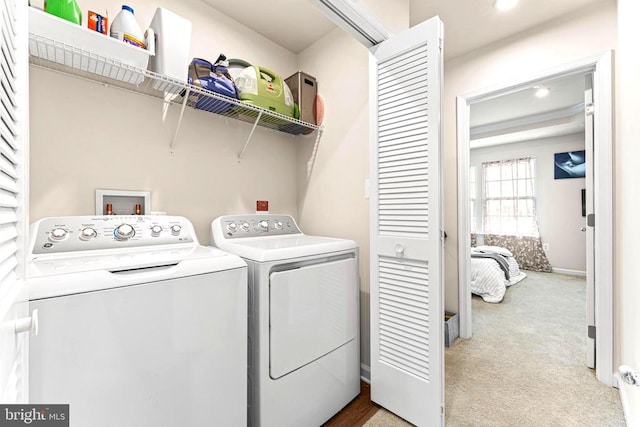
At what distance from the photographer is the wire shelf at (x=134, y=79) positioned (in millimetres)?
1207

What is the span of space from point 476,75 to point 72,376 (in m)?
3.19

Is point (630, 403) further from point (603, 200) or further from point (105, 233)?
point (105, 233)

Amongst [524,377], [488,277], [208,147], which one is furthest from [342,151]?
[488,277]

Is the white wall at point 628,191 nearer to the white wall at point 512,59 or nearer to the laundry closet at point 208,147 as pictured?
the white wall at point 512,59

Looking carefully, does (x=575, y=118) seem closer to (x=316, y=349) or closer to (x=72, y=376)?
(x=316, y=349)

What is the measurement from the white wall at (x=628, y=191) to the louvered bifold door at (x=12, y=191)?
1966 mm

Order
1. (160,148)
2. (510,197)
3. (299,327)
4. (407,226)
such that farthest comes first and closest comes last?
1. (510,197)
2. (160,148)
3. (407,226)
4. (299,327)

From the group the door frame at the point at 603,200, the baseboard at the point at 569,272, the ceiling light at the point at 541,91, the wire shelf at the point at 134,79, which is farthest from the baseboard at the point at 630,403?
the baseboard at the point at 569,272

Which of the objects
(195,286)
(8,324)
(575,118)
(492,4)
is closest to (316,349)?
→ (195,286)

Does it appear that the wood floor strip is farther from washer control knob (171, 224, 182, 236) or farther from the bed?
the bed

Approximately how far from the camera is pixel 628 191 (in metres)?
1.54

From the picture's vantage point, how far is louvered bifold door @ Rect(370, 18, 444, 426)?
4.64 ft

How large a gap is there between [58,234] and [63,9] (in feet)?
3.05

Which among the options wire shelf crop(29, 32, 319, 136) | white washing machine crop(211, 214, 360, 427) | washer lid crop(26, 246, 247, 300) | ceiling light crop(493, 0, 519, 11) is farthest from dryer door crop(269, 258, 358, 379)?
ceiling light crop(493, 0, 519, 11)
